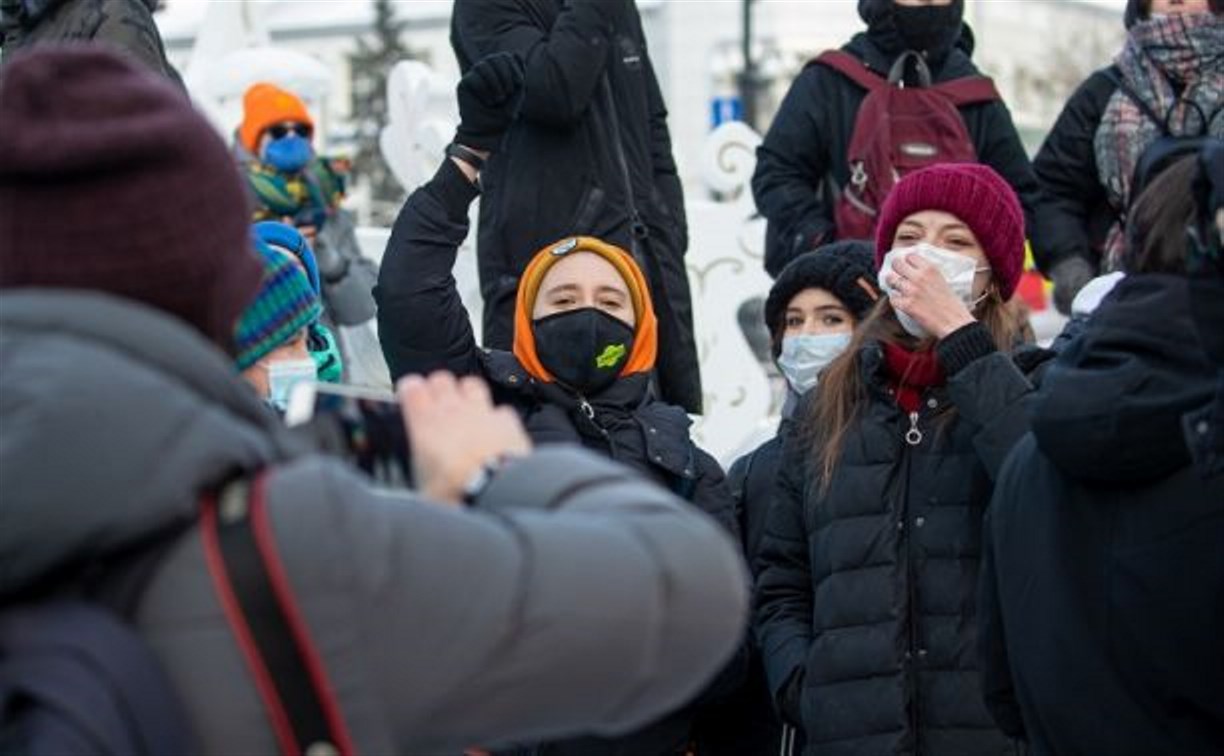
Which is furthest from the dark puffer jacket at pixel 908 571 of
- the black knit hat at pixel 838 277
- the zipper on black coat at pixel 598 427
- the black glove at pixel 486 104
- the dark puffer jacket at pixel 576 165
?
the dark puffer jacket at pixel 576 165

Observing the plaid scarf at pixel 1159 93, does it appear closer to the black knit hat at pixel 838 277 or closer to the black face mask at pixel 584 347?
the black knit hat at pixel 838 277

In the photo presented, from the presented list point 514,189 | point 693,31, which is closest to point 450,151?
point 514,189

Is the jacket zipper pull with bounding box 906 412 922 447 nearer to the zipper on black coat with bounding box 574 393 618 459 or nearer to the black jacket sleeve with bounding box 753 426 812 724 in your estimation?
the black jacket sleeve with bounding box 753 426 812 724

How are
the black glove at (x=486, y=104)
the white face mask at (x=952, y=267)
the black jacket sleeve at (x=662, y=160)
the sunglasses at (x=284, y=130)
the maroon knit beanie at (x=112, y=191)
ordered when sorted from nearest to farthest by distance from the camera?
the maroon knit beanie at (x=112, y=191) < the white face mask at (x=952, y=267) < the black glove at (x=486, y=104) < the black jacket sleeve at (x=662, y=160) < the sunglasses at (x=284, y=130)

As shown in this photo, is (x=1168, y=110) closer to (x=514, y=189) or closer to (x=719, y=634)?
(x=514, y=189)

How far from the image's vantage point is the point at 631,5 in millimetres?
7027

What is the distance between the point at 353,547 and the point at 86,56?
2.03 ft

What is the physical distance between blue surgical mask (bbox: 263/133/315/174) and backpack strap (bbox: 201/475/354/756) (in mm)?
7214

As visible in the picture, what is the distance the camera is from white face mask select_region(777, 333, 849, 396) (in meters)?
6.10

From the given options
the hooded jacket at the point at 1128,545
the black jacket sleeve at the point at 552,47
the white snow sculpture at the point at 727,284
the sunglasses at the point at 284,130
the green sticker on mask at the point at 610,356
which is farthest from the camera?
the white snow sculpture at the point at 727,284

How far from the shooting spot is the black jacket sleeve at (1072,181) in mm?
7398

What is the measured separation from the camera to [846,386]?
17.3 feet

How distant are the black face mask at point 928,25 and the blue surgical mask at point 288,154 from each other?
294 centimetres

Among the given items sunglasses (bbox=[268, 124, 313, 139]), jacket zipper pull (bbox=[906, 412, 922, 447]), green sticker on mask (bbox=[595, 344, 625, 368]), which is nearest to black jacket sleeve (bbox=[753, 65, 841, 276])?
green sticker on mask (bbox=[595, 344, 625, 368])
